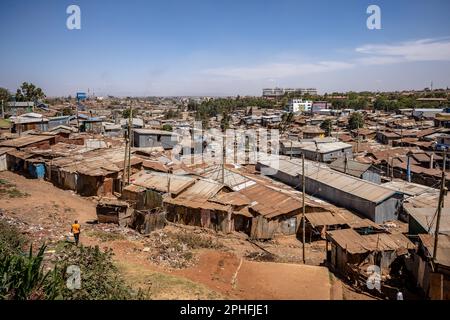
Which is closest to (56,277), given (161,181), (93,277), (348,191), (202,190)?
(93,277)

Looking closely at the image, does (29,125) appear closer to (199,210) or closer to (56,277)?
(199,210)

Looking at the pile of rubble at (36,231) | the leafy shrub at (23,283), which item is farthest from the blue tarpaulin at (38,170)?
the leafy shrub at (23,283)

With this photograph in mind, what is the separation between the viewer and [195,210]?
18.5 meters

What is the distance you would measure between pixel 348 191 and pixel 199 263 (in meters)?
12.8

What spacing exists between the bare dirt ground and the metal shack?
5.31 metres

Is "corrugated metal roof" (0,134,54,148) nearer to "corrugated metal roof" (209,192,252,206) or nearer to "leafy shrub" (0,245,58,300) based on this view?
"corrugated metal roof" (209,192,252,206)

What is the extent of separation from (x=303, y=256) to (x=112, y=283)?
829 cm

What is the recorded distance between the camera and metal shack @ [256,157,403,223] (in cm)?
2067

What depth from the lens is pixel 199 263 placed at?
13047 millimetres

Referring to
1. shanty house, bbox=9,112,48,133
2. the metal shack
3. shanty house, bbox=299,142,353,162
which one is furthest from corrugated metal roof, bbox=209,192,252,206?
shanty house, bbox=9,112,48,133

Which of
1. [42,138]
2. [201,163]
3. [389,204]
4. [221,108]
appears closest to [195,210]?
[389,204]

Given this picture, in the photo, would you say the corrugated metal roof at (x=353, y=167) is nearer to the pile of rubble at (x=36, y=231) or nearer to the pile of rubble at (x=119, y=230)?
the pile of rubble at (x=119, y=230)

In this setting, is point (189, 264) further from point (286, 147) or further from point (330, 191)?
point (286, 147)

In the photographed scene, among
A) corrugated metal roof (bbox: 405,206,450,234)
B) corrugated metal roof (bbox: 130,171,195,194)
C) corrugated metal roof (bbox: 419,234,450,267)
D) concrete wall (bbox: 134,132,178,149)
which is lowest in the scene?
corrugated metal roof (bbox: 405,206,450,234)
